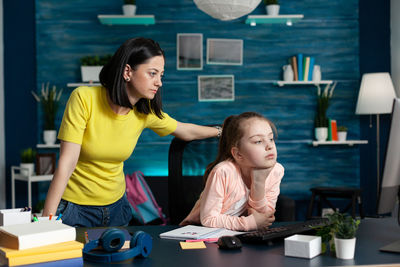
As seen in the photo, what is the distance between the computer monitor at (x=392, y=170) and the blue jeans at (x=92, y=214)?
1.12 metres

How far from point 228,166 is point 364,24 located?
12.1 feet

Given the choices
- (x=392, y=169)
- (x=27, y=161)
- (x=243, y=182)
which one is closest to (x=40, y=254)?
(x=243, y=182)

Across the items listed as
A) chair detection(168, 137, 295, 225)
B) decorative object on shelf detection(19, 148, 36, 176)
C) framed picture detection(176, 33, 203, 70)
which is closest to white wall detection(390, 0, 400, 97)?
framed picture detection(176, 33, 203, 70)

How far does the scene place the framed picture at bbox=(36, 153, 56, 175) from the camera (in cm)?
430

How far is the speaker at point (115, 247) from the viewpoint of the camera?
1.21 meters

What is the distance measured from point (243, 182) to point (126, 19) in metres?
3.15

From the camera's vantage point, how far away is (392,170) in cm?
139

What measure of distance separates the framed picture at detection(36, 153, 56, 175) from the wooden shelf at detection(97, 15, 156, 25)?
1.38 metres

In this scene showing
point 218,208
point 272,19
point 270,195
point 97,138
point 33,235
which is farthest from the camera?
point 272,19

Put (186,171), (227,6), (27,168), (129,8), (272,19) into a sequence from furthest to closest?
(272,19), (129,8), (27,168), (227,6), (186,171)

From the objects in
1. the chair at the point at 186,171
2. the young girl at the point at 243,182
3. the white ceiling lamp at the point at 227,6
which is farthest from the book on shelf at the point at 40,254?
the white ceiling lamp at the point at 227,6

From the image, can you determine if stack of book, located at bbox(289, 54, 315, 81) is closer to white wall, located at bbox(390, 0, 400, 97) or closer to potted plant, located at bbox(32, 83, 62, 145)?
white wall, located at bbox(390, 0, 400, 97)

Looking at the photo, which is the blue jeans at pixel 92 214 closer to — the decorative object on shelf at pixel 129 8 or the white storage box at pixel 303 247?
the white storage box at pixel 303 247

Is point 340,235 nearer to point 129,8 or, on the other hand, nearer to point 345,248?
point 345,248
